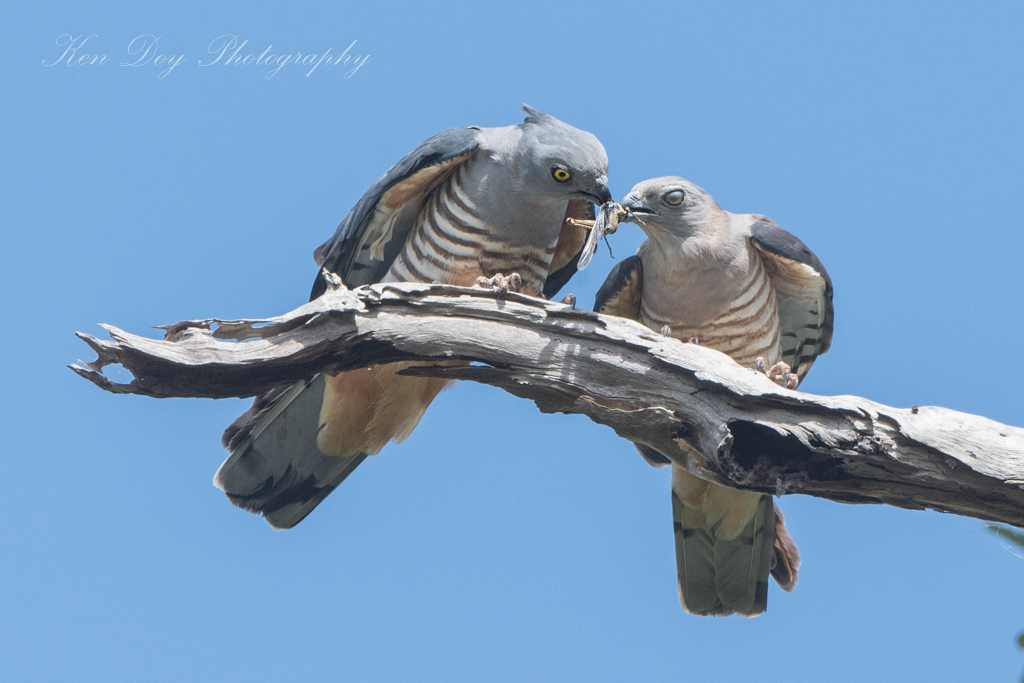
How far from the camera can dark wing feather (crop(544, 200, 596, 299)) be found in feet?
22.9

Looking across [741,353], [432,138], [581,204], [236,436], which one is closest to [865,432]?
[741,353]

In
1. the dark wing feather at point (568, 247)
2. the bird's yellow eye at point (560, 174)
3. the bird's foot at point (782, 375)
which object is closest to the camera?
the bird's foot at point (782, 375)

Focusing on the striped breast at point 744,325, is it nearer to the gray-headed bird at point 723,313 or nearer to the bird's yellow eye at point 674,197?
the gray-headed bird at point 723,313

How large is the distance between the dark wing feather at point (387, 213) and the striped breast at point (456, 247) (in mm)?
151

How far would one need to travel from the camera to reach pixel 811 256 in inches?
249

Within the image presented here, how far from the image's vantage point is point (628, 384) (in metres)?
5.14

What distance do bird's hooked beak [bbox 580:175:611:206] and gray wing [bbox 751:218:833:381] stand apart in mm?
1034

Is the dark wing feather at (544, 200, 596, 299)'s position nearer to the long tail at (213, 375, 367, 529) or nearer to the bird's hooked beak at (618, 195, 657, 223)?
the bird's hooked beak at (618, 195, 657, 223)

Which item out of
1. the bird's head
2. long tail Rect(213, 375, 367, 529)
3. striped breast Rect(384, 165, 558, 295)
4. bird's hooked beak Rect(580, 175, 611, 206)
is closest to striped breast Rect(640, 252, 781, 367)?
the bird's head

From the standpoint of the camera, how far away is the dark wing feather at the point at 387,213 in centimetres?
624

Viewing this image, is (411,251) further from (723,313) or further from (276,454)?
(723,313)

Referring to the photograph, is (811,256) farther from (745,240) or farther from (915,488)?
(915,488)

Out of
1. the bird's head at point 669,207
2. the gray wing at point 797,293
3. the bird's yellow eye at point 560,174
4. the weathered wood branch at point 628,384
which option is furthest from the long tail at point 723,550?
the bird's yellow eye at point 560,174

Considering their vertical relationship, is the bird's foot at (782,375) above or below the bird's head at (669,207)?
below
